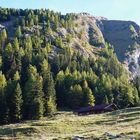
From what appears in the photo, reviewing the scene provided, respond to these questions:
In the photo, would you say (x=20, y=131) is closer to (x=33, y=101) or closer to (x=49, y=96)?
(x=33, y=101)

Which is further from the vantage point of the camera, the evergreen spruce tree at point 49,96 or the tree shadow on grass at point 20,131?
the evergreen spruce tree at point 49,96

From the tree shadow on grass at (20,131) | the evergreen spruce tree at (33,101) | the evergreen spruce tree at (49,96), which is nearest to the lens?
the tree shadow on grass at (20,131)

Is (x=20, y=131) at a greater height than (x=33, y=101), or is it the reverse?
(x=33, y=101)

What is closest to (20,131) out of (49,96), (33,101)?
(33,101)

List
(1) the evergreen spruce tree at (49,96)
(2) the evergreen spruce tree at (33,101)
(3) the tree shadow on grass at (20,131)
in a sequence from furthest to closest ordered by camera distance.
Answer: (1) the evergreen spruce tree at (49,96) < (2) the evergreen spruce tree at (33,101) < (3) the tree shadow on grass at (20,131)

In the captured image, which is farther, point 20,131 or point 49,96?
point 49,96

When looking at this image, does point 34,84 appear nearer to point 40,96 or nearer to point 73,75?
point 40,96

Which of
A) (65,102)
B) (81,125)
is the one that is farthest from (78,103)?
(81,125)

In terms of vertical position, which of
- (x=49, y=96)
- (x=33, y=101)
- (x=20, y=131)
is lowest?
(x=20, y=131)

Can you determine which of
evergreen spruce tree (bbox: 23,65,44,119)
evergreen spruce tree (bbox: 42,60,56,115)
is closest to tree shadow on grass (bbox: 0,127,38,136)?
evergreen spruce tree (bbox: 23,65,44,119)

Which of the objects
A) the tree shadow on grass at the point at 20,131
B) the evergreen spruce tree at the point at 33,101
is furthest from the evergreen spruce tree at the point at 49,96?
the tree shadow on grass at the point at 20,131

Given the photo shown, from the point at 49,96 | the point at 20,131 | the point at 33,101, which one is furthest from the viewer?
the point at 49,96

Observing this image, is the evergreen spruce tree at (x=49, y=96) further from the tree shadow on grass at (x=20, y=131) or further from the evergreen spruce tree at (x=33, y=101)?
the tree shadow on grass at (x=20, y=131)

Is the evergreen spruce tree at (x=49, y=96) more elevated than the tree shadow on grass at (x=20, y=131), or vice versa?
the evergreen spruce tree at (x=49, y=96)
